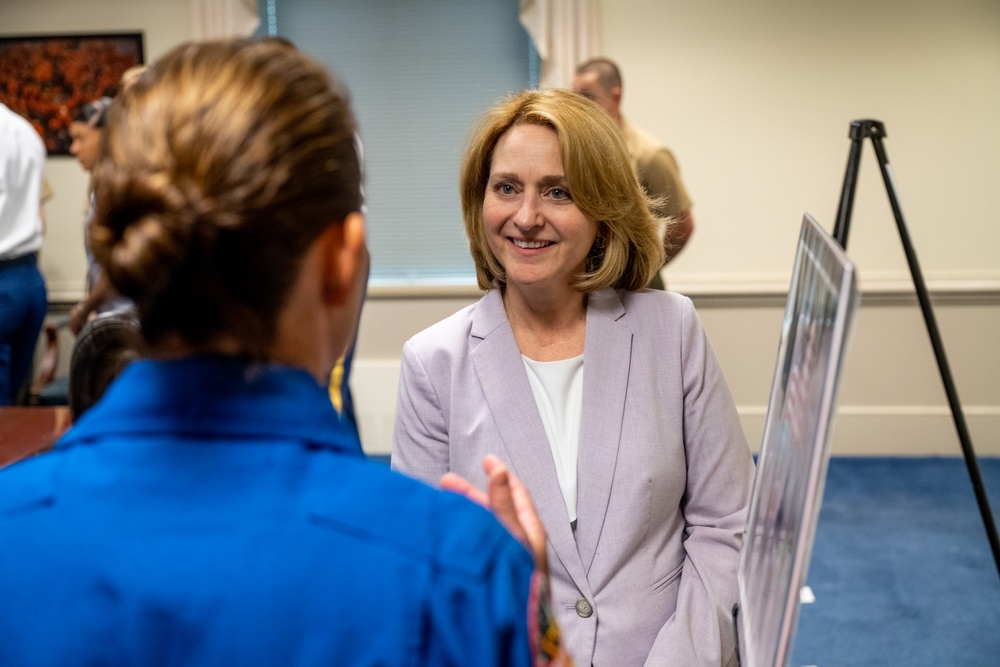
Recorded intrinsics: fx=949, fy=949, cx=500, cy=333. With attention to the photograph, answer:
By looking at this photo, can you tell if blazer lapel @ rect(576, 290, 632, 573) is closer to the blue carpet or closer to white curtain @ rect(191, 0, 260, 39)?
Result: the blue carpet

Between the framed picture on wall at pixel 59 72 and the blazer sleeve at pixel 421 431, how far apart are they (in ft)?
12.4

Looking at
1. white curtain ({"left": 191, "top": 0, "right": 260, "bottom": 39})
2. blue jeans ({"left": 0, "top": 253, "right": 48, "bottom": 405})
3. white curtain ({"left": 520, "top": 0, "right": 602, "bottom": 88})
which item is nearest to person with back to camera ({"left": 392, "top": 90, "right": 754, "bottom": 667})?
blue jeans ({"left": 0, "top": 253, "right": 48, "bottom": 405})

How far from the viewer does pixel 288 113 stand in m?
0.62

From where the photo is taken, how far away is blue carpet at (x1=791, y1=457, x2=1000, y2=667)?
2.88m

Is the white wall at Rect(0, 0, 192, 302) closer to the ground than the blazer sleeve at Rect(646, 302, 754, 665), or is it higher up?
higher up

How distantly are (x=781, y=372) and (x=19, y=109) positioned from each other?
4.81 m

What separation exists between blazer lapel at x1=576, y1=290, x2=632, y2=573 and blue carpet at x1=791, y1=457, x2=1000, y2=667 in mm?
1624

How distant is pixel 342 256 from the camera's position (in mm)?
662

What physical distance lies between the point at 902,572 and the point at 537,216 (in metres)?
2.46

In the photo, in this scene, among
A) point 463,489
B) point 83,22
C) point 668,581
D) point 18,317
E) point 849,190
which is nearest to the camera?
point 463,489

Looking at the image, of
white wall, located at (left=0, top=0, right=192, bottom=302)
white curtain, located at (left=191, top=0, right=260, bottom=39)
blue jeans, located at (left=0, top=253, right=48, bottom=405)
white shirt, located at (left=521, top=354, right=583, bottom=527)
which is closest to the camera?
white shirt, located at (left=521, top=354, right=583, bottom=527)

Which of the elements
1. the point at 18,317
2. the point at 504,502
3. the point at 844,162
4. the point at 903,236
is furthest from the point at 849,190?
the point at 18,317

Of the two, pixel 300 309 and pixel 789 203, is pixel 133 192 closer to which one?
pixel 300 309

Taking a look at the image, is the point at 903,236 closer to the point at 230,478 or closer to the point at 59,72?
the point at 230,478
